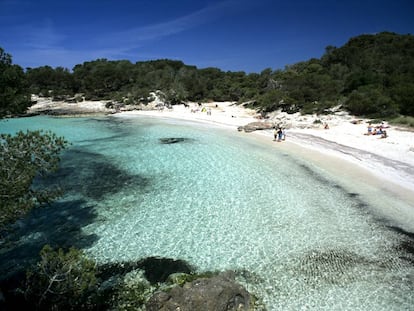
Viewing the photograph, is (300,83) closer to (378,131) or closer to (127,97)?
(378,131)

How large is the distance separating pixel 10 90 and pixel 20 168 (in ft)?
8.95

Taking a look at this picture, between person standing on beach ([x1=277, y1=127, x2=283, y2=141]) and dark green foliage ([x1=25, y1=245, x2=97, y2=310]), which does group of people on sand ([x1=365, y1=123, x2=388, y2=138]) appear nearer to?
person standing on beach ([x1=277, y1=127, x2=283, y2=141])

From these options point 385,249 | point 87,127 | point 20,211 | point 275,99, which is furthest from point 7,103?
point 275,99

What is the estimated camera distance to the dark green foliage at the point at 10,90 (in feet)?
26.6

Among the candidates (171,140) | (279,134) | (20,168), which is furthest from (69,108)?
(20,168)

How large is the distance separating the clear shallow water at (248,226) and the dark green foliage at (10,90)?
220 inches

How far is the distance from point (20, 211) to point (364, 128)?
3111 centimetres

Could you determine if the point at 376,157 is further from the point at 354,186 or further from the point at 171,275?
the point at 171,275

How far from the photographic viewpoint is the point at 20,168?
6973mm

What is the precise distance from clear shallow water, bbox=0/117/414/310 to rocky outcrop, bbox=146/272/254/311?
4.35 feet

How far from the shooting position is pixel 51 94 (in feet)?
241

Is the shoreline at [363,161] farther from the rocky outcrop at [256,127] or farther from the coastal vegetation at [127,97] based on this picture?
the coastal vegetation at [127,97]

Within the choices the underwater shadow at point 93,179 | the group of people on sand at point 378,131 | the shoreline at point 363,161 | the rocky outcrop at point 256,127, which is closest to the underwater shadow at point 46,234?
the underwater shadow at point 93,179

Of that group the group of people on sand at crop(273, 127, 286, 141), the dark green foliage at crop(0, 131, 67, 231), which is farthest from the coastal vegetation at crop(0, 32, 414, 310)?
the group of people on sand at crop(273, 127, 286, 141)
